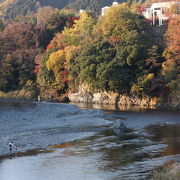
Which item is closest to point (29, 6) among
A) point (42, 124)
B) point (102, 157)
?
point (42, 124)

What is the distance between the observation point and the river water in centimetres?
2650

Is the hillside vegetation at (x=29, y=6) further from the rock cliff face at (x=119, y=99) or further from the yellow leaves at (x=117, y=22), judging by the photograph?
the rock cliff face at (x=119, y=99)

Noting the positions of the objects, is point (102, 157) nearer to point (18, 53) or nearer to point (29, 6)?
point (18, 53)

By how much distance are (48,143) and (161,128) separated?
11783 millimetres

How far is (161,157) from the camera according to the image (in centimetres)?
2986

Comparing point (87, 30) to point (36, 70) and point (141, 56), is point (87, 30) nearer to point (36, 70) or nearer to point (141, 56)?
point (36, 70)

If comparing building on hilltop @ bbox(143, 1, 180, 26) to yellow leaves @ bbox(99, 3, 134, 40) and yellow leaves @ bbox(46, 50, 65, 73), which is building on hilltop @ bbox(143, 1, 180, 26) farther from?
yellow leaves @ bbox(46, 50, 65, 73)

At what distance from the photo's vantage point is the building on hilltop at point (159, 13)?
3024 inches

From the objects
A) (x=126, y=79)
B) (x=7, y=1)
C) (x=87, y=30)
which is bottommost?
(x=126, y=79)

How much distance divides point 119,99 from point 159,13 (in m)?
22.6

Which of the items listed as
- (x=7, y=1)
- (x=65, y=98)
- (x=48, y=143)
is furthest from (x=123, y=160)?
(x=7, y=1)

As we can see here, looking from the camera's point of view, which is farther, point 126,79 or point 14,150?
point 126,79

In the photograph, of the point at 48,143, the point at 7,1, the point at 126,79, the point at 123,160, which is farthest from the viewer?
the point at 7,1

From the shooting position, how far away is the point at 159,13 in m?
78.9
